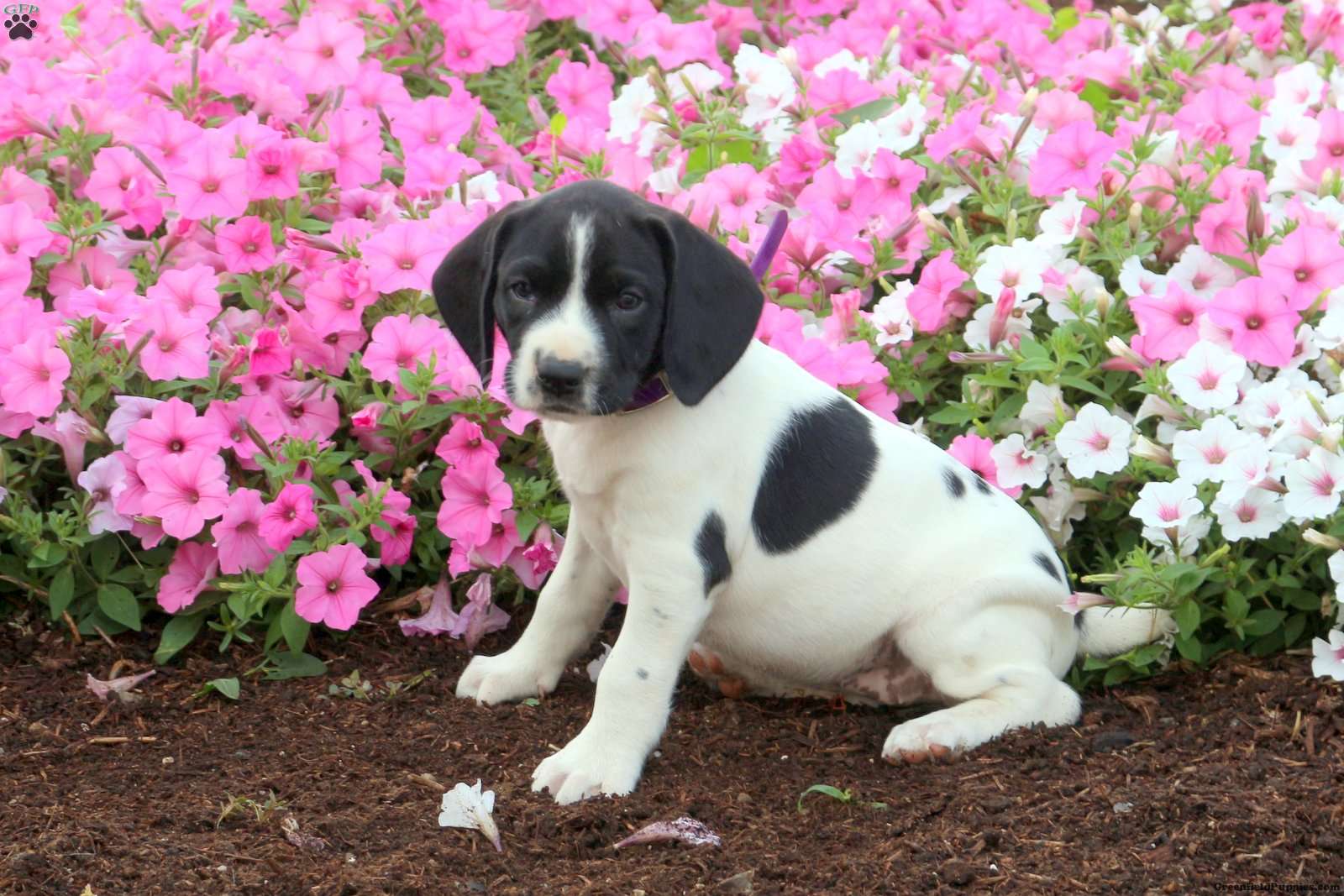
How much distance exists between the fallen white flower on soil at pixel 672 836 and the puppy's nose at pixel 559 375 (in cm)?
92

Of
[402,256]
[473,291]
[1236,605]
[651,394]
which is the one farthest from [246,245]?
[1236,605]

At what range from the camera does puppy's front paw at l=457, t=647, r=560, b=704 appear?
4.15m

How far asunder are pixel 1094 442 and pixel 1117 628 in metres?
0.49

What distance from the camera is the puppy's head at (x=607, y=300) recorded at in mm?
3285

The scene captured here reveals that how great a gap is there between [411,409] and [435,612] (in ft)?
1.86

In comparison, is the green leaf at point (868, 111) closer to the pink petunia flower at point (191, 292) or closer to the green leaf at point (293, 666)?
the pink petunia flower at point (191, 292)

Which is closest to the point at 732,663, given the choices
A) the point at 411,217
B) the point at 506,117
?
the point at 411,217

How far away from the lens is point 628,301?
3.34 meters

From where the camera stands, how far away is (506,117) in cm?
643

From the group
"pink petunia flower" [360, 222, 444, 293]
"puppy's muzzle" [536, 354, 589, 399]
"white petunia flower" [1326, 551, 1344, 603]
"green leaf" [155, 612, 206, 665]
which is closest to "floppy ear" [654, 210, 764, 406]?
"puppy's muzzle" [536, 354, 589, 399]

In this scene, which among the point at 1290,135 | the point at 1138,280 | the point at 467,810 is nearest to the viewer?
the point at 467,810

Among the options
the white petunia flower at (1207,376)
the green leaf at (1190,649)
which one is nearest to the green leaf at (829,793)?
the green leaf at (1190,649)

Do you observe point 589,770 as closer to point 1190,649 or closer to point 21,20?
point 1190,649

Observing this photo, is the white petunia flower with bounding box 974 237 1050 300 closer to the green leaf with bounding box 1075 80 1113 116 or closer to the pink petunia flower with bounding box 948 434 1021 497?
the pink petunia flower with bounding box 948 434 1021 497
